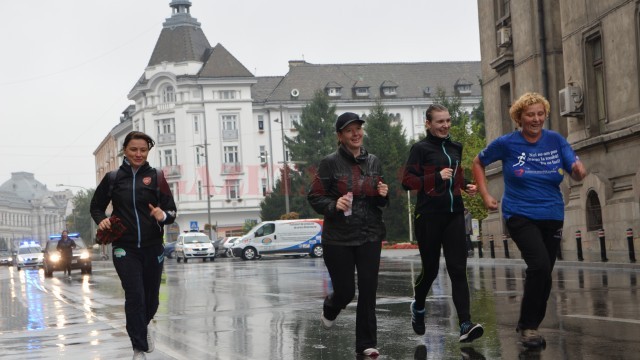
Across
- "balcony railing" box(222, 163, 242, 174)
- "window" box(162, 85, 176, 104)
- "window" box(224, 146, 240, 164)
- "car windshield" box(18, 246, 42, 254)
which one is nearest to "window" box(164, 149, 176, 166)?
"window" box(162, 85, 176, 104)

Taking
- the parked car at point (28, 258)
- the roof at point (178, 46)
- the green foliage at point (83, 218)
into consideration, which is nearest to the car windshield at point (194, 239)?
the parked car at point (28, 258)

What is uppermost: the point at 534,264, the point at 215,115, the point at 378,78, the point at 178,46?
the point at 178,46

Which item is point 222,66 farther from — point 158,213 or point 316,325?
point 158,213

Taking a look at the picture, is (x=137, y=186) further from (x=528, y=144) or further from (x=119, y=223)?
(x=528, y=144)

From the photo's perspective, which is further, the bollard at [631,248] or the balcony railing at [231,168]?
the balcony railing at [231,168]

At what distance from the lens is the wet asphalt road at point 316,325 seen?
8508 mm

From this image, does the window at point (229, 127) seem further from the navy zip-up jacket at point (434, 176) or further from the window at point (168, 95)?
the navy zip-up jacket at point (434, 176)

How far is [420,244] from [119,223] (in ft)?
8.50

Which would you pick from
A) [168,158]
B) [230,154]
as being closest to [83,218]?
[168,158]

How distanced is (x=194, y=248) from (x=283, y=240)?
7060 millimetres

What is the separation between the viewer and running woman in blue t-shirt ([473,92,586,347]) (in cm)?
841

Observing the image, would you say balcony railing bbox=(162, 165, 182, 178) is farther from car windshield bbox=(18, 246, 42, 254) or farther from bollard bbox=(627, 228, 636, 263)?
A: bollard bbox=(627, 228, 636, 263)

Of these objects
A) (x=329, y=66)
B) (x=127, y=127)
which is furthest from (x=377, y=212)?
(x=127, y=127)

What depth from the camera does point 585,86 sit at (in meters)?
27.7
